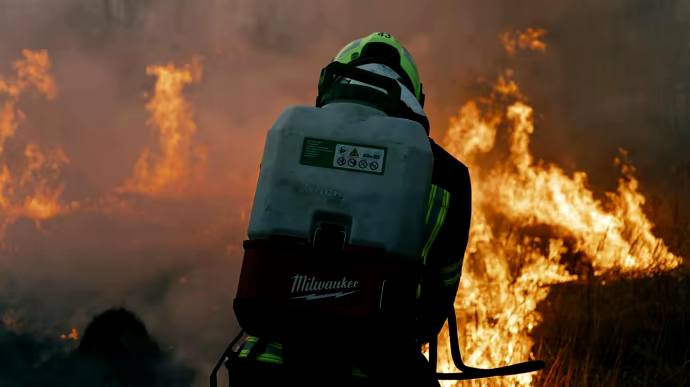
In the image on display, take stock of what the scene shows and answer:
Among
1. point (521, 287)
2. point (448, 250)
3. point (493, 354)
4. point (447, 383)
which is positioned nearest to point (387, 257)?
point (448, 250)

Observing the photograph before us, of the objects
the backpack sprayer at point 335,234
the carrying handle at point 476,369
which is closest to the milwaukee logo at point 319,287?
the backpack sprayer at point 335,234

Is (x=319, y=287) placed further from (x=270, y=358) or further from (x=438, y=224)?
(x=438, y=224)

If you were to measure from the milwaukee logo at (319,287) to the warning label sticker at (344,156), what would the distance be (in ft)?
1.73

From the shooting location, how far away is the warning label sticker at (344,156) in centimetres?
245

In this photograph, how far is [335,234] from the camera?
243 centimetres

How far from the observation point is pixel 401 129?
254cm

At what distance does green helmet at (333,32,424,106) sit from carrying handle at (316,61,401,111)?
0.54 meters

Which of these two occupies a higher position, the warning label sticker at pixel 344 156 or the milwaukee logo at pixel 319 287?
the warning label sticker at pixel 344 156

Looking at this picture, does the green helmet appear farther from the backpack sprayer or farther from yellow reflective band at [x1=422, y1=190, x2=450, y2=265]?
the backpack sprayer

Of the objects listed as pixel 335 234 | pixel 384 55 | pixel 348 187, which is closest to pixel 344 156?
pixel 348 187

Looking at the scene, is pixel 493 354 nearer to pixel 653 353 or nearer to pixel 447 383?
pixel 447 383

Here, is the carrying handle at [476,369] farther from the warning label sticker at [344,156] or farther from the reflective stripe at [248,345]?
the warning label sticker at [344,156]

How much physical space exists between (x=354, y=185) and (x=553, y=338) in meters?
9.45

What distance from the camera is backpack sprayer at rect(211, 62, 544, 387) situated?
94.0 inches
